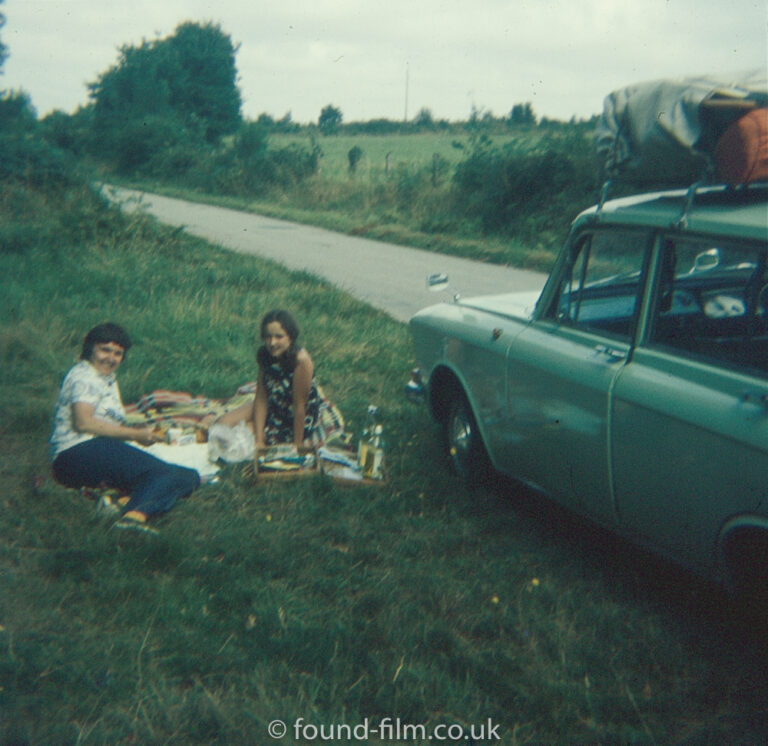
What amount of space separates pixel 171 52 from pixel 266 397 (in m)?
56.2

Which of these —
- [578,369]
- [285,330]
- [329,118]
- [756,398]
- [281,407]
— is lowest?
[281,407]

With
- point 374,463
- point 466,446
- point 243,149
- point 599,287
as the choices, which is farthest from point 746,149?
point 243,149

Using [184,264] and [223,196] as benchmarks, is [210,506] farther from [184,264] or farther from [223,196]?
[223,196]

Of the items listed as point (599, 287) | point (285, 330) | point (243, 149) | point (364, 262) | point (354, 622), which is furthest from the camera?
point (243, 149)

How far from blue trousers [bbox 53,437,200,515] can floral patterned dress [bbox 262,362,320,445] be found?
0.95 meters

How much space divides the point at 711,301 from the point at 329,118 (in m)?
52.7

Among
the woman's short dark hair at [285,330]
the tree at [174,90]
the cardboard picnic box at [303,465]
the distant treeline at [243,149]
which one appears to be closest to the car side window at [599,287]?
the cardboard picnic box at [303,465]

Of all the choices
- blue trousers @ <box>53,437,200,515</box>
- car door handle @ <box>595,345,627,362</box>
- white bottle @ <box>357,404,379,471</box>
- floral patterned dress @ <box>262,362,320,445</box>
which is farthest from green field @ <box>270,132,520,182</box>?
car door handle @ <box>595,345,627,362</box>

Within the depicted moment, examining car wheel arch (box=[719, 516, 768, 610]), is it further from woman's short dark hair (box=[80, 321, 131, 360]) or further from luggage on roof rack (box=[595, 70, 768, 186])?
woman's short dark hair (box=[80, 321, 131, 360])

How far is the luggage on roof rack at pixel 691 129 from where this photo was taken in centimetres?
280

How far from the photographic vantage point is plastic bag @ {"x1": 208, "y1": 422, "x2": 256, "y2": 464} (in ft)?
16.7

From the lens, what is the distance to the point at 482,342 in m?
4.20

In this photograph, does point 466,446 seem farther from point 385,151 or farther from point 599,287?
point 385,151

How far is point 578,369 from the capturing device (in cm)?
337
